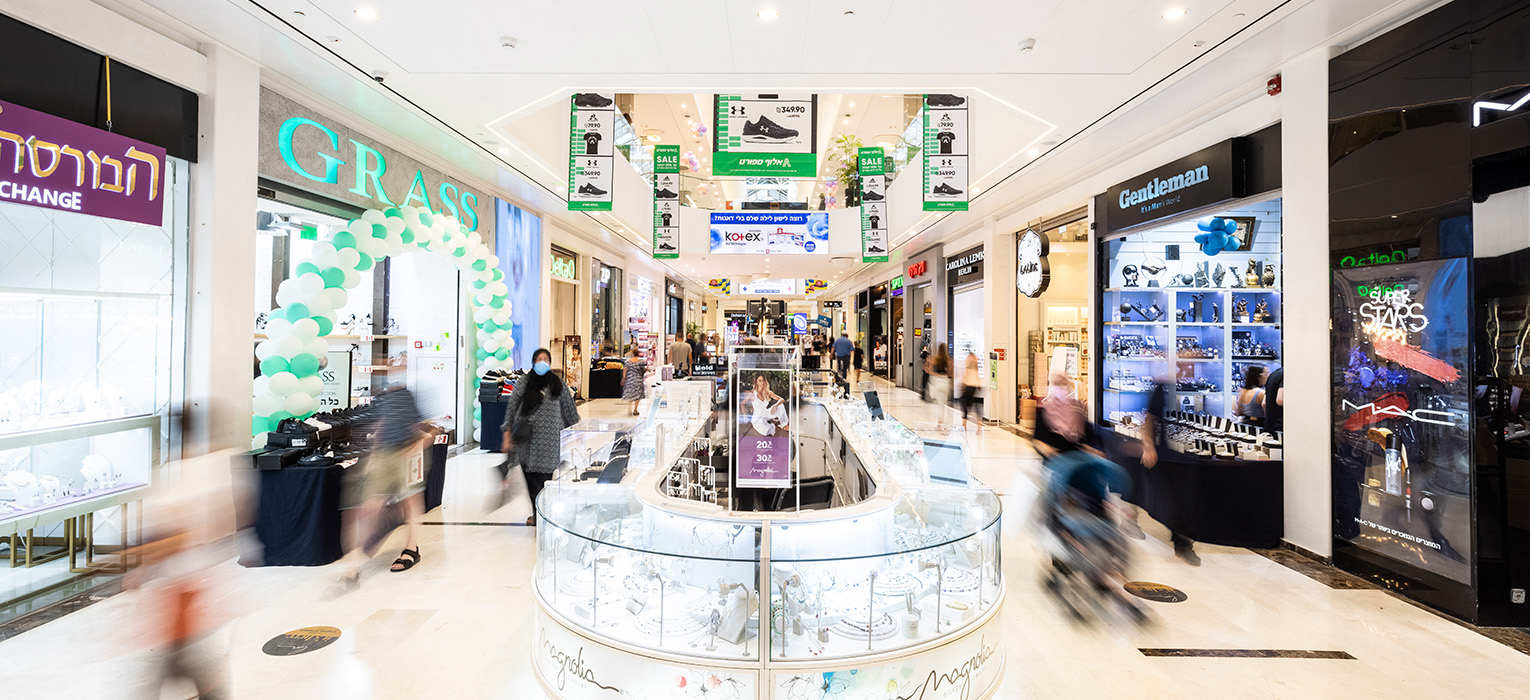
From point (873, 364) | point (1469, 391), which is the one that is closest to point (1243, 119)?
point (1469, 391)

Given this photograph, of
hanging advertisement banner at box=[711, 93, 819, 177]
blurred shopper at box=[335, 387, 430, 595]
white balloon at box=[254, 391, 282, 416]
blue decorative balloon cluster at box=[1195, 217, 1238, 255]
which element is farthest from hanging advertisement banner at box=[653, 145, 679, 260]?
blue decorative balloon cluster at box=[1195, 217, 1238, 255]

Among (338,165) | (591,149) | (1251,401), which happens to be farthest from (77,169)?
(1251,401)

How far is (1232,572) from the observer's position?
4.45m

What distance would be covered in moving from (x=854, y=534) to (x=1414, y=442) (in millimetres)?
3669

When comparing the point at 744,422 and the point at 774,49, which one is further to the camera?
the point at 774,49

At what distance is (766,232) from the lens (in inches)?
439

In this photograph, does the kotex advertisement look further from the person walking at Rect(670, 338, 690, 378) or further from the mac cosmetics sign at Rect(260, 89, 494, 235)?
the mac cosmetics sign at Rect(260, 89, 494, 235)

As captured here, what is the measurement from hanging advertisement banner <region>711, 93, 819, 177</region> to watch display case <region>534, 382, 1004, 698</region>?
357cm

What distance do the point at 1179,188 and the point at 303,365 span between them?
788 centimetres

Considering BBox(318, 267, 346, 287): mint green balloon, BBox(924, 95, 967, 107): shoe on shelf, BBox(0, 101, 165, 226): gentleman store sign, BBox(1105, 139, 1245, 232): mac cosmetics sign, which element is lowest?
BBox(318, 267, 346, 287): mint green balloon

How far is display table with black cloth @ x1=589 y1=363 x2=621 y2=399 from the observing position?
14.6 metres

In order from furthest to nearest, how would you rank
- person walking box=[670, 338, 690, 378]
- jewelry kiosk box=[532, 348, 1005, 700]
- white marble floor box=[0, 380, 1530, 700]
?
person walking box=[670, 338, 690, 378]
white marble floor box=[0, 380, 1530, 700]
jewelry kiosk box=[532, 348, 1005, 700]

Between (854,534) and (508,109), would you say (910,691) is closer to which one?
(854,534)

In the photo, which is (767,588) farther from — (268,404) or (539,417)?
(268,404)
